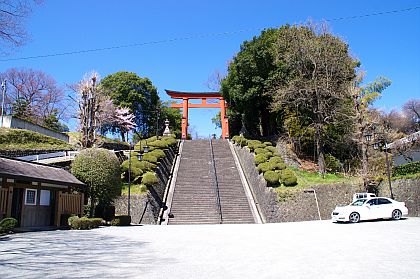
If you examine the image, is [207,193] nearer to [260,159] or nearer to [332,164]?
[260,159]

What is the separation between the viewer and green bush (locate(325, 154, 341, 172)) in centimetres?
2764

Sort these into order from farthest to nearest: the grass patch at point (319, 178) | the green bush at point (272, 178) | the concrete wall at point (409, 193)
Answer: the grass patch at point (319, 178)
the green bush at point (272, 178)
the concrete wall at point (409, 193)

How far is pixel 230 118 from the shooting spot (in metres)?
39.6

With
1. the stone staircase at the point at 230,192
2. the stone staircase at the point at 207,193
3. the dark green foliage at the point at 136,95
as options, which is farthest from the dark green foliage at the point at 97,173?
the dark green foliage at the point at 136,95

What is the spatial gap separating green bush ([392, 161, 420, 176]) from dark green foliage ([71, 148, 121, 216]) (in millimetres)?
17286

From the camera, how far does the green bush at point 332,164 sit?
2764cm

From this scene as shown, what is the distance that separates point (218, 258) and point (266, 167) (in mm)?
16452

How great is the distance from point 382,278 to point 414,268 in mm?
1191

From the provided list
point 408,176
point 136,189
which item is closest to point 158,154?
point 136,189

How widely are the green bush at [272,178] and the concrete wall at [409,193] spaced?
22.2 ft

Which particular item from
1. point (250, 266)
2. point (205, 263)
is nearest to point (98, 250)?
point (205, 263)

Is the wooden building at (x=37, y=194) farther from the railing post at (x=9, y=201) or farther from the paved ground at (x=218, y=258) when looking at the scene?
the paved ground at (x=218, y=258)

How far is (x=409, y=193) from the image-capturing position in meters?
19.6

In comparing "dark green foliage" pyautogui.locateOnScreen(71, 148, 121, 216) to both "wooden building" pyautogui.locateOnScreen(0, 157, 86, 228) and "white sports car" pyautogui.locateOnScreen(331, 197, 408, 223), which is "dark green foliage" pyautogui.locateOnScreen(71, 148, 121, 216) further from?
"white sports car" pyautogui.locateOnScreen(331, 197, 408, 223)
